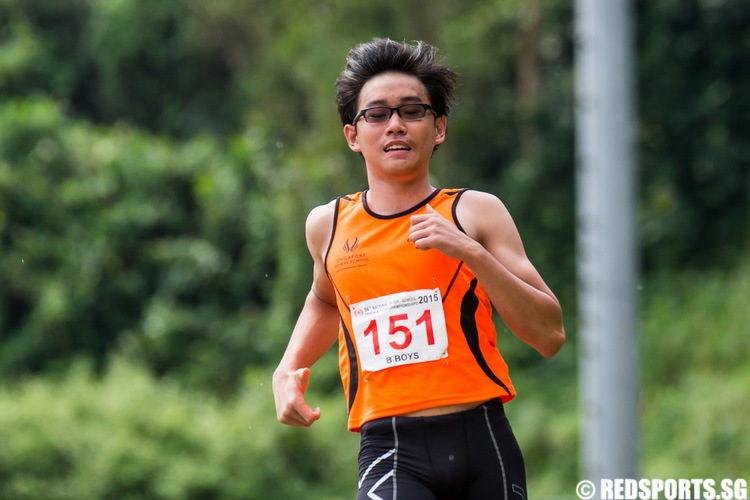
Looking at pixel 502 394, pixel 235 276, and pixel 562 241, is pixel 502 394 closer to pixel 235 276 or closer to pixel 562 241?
pixel 562 241

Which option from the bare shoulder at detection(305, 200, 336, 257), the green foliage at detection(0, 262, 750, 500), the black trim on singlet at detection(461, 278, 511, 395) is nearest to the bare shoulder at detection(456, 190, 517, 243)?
the black trim on singlet at detection(461, 278, 511, 395)

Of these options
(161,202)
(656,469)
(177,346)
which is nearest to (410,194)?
(656,469)

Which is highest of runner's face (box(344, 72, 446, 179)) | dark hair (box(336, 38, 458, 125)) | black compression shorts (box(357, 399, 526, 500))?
dark hair (box(336, 38, 458, 125))

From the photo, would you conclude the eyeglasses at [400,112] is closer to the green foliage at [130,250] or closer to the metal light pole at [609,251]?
the metal light pole at [609,251]

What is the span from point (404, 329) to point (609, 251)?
1188 mm

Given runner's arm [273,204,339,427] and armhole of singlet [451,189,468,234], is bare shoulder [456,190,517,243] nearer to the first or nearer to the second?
armhole of singlet [451,189,468,234]

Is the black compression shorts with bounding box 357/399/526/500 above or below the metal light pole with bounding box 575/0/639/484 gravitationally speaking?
below

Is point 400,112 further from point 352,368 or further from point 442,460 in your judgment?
point 442,460

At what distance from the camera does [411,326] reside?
264 cm

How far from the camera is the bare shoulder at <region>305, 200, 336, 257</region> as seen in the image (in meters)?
2.89

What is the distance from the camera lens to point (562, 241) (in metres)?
16.1

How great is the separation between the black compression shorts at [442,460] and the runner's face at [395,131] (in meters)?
0.69

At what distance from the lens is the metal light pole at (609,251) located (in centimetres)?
348

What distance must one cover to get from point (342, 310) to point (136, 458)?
1078 cm
